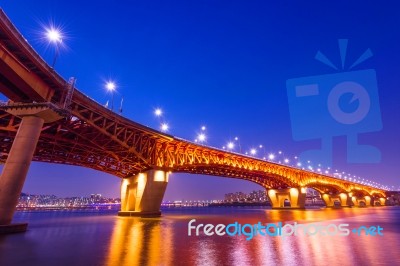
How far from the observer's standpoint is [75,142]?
3828cm

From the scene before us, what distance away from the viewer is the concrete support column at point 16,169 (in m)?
20.5

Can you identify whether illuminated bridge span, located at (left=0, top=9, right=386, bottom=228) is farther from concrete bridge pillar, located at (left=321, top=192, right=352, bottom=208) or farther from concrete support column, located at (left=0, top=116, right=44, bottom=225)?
concrete bridge pillar, located at (left=321, top=192, right=352, bottom=208)

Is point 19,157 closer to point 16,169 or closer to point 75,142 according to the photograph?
point 16,169

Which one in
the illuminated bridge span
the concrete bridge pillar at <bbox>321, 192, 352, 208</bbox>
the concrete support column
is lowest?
the concrete support column

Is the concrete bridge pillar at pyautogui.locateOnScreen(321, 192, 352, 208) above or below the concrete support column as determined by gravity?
above

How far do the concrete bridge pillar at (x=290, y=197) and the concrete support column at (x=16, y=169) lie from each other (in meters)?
89.2

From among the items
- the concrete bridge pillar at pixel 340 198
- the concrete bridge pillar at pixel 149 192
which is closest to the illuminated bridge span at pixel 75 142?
the concrete bridge pillar at pixel 149 192

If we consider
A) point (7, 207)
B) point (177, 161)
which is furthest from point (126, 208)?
point (7, 207)

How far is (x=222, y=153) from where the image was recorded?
205 feet

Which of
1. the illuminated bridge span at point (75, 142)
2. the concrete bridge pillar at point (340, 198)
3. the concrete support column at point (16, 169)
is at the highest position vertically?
the concrete bridge pillar at point (340, 198)

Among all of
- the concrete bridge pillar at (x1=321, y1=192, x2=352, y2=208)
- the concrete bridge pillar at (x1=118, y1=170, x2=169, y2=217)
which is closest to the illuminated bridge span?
the concrete bridge pillar at (x1=118, y1=170, x2=169, y2=217)

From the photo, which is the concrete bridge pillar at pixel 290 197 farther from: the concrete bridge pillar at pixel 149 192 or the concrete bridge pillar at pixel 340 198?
the concrete bridge pillar at pixel 149 192

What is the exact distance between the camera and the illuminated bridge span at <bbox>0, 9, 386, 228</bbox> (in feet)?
69.7

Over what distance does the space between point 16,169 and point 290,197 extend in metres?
91.2
